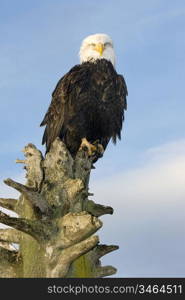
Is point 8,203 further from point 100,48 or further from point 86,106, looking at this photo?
point 100,48

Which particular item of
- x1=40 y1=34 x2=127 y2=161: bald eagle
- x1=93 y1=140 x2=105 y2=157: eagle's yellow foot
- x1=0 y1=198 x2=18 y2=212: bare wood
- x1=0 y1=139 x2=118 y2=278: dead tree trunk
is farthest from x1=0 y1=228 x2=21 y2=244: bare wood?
x1=93 y1=140 x2=105 y2=157: eagle's yellow foot

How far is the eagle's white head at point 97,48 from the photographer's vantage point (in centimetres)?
1530

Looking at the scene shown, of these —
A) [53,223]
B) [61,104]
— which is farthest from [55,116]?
[53,223]

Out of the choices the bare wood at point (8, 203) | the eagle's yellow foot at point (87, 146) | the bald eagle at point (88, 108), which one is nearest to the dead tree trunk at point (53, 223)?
the bare wood at point (8, 203)

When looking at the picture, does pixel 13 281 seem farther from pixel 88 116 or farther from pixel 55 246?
pixel 88 116

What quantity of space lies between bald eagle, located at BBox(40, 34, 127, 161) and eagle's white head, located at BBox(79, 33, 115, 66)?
18cm

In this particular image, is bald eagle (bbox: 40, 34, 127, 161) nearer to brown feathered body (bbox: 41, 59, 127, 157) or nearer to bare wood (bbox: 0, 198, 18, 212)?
brown feathered body (bbox: 41, 59, 127, 157)

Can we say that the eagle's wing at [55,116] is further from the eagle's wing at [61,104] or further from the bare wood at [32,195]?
the bare wood at [32,195]

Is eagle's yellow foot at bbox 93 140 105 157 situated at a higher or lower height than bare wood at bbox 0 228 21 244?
higher

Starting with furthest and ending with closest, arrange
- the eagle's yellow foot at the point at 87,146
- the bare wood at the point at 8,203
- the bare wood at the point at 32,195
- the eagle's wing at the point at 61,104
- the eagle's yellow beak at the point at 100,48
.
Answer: the eagle's yellow beak at the point at 100,48 < the eagle's wing at the point at 61,104 < the eagle's yellow foot at the point at 87,146 < the bare wood at the point at 8,203 < the bare wood at the point at 32,195

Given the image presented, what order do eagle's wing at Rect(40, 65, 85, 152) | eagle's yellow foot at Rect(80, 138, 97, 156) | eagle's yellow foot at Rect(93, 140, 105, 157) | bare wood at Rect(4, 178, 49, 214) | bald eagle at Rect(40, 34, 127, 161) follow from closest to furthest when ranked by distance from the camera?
bare wood at Rect(4, 178, 49, 214) → eagle's yellow foot at Rect(80, 138, 97, 156) → bald eagle at Rect(40, 34, 127, 161) → eagle's wing at Rect(40, 65, 85, 152) → eagle's yellow foot at Rect(93, 140, 105, 157)

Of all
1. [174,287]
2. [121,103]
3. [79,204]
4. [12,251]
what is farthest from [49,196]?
[121,103]

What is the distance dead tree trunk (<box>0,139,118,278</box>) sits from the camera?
388 inches

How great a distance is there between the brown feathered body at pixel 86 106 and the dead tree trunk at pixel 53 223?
1.57 metres
